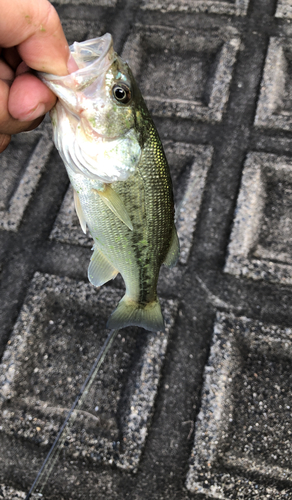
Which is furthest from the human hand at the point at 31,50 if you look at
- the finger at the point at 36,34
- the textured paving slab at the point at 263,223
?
the textured paving slab at the point at 263,223

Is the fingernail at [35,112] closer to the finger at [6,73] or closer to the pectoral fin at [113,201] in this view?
the finger at [6,73]

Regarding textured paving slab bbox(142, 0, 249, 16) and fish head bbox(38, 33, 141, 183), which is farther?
textured paving slab bbox(142, 0, 249, 16)

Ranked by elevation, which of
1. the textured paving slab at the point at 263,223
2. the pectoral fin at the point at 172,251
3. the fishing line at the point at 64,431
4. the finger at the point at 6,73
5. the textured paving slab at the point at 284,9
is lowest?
the fishing line at the point at 64,431

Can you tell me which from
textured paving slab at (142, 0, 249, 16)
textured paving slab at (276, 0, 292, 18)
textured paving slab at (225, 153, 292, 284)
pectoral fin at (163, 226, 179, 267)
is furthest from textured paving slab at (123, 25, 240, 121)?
pectoral fin at (163, 226, 179, 267)

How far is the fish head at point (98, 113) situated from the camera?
130 cm

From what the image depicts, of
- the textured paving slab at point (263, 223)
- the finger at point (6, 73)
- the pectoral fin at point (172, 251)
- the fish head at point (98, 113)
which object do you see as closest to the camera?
the fish head at point (98, 113)

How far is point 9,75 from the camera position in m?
1.44

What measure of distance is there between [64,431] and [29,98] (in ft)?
5.50

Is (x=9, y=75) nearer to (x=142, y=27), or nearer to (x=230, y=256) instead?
(x=230, y=256)

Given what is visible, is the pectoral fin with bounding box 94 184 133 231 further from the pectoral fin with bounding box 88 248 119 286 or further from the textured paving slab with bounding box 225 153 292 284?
the textured paving slab with bounding box 225 153 292 284

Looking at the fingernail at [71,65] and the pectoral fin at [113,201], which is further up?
the fingernail at [71,65]

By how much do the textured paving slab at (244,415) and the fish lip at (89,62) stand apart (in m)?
1.46

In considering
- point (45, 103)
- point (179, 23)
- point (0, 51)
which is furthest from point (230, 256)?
point (179, 23)

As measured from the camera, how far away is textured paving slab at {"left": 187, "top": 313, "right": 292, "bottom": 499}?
1.89 meters
